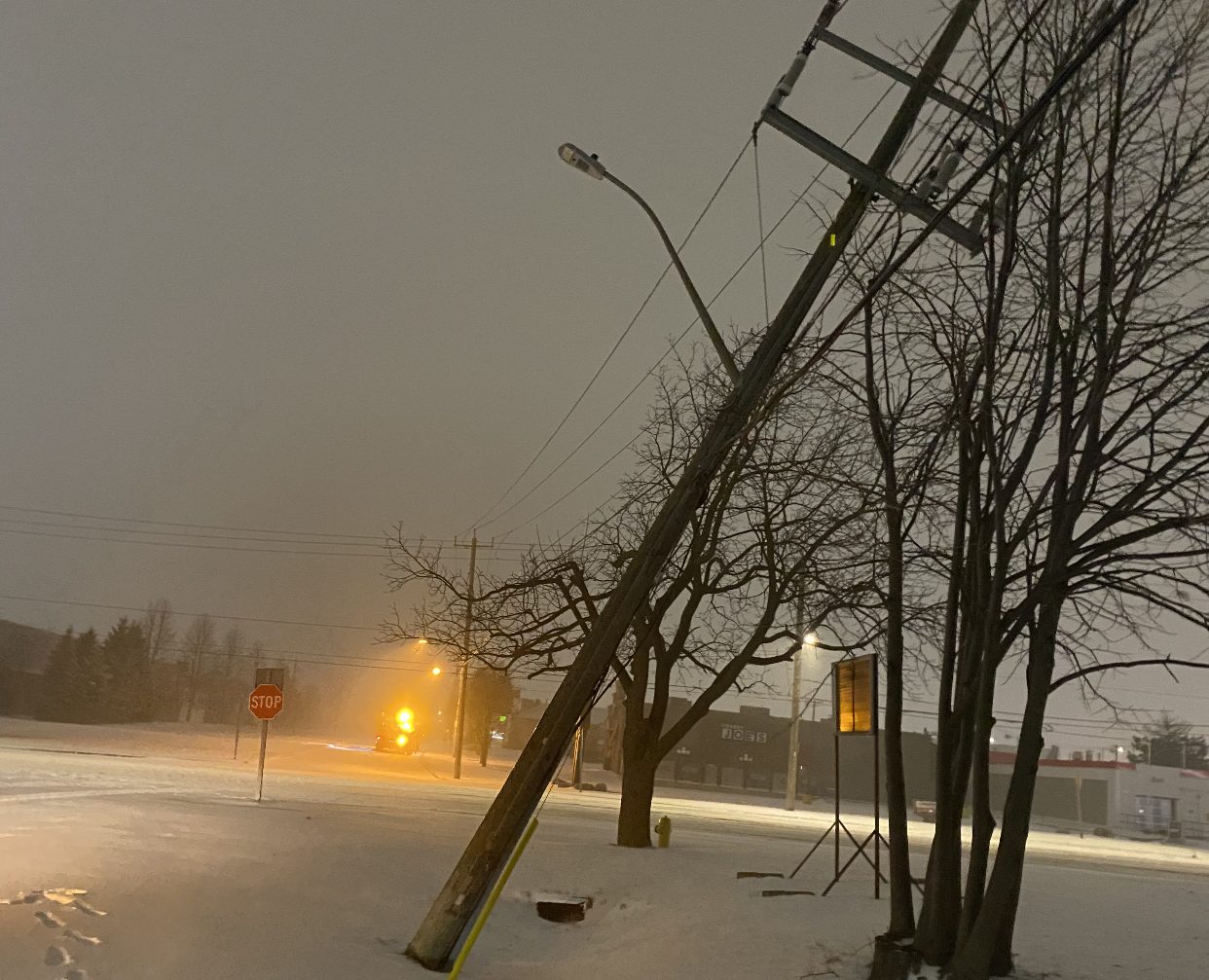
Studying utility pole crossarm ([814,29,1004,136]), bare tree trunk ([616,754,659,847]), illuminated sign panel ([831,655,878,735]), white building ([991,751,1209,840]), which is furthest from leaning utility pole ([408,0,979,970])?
white building ([991,751,1209,840])

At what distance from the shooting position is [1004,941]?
8922 millimetres

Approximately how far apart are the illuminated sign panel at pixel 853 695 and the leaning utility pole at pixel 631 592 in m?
5.64

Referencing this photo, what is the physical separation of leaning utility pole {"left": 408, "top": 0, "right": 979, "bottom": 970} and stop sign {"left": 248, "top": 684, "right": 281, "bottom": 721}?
12.9 m

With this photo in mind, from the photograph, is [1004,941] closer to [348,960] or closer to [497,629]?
[348,960]

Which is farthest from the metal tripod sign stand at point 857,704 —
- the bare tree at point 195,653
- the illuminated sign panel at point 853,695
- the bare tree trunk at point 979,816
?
the bare tree at point 195,653

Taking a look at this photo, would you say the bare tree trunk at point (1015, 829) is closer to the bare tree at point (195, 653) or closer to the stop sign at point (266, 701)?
the stop sign at point (266, 701)

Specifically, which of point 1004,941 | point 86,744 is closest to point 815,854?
point 1004,941

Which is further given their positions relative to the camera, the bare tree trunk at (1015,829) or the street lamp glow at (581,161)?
the street lamp glow at (581,161)

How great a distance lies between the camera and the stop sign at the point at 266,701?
20.9m

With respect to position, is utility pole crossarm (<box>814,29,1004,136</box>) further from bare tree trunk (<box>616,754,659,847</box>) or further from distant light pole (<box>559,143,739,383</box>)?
bare tree trunk (<box>616,754,659,847</box>)

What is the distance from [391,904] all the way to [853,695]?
7.20 m

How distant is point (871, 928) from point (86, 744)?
41.5 m

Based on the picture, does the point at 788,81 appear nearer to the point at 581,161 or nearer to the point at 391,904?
the point at 581,161

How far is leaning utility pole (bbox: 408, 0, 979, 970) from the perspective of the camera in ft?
28.5
